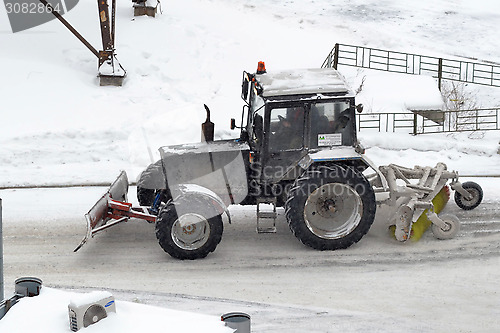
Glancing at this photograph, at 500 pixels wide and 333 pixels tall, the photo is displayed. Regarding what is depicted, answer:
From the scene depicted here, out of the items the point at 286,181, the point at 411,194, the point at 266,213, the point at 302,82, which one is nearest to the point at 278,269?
the point at 266,213

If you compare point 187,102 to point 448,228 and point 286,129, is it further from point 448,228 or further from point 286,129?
point 448,228

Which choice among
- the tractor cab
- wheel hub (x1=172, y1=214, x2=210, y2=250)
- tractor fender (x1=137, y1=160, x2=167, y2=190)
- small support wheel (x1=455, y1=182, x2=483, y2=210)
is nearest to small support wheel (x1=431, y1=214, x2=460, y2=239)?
small support wheel (x1=455, y1=182, x2=483, y2=210)

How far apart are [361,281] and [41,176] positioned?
671 centimetres

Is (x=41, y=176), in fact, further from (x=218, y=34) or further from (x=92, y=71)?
(x=218, y=34)

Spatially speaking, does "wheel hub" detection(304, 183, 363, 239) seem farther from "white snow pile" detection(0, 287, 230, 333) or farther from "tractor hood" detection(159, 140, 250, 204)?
"white snow pile" detection(0, 287, 230, 333)

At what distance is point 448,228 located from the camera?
1017 cm

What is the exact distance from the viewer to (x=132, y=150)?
13156mm

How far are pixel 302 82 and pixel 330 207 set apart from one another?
5.89ft

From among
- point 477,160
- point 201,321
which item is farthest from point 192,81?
point 201,321

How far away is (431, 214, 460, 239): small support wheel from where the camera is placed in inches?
400

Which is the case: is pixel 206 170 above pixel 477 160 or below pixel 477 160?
above

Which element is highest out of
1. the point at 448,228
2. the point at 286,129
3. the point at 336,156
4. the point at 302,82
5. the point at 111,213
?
the point at 302,82

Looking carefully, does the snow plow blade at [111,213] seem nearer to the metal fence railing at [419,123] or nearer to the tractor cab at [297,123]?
the tractor cab at [297,123]

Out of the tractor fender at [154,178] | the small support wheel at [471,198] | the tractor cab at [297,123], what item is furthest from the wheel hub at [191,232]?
the small support wheel at [471,198]
